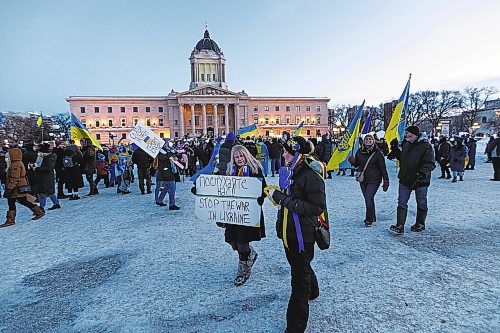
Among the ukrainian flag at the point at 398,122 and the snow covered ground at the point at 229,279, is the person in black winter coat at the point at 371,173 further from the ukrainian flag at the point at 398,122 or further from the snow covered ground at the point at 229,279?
the ukrainian flag at the point at 398,122

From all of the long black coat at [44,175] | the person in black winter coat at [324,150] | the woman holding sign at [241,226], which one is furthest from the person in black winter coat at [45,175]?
the person in black winter coat at [324,150]

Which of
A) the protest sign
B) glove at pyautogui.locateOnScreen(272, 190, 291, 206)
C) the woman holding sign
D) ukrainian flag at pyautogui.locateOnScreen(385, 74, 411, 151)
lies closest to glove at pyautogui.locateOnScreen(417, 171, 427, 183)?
the woman holding sign

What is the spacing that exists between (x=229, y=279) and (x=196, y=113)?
8540 cm

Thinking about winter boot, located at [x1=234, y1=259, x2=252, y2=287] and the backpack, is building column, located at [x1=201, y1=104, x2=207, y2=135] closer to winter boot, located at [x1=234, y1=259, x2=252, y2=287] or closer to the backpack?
the backpack

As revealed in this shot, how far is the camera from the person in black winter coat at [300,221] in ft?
9.08

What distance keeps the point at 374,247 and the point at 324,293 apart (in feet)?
6.06

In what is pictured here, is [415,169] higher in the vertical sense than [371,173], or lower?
higher

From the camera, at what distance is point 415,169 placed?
545 cm

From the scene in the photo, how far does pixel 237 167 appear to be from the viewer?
383cm

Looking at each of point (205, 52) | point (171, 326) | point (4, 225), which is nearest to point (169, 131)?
point (205, 52)

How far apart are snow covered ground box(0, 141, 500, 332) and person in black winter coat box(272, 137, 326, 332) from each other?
41 cm

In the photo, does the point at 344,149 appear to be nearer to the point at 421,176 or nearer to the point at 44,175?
the point at 421,176

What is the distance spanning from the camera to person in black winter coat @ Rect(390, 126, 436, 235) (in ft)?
17.5

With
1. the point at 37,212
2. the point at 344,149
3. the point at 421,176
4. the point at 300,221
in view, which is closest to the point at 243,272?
the point at 300,221
